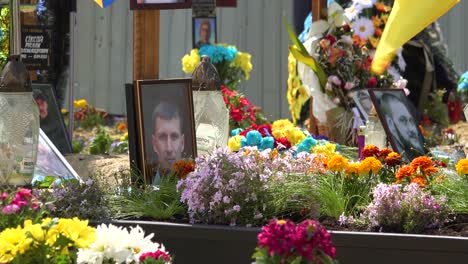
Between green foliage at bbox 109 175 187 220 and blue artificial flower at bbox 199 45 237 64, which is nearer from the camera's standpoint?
green foliage at bbox 109 175 187 220

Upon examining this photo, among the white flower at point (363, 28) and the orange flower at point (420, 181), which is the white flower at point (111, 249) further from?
the white flower at point (363, 28)

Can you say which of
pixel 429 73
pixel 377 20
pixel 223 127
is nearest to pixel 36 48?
pixel 377 20

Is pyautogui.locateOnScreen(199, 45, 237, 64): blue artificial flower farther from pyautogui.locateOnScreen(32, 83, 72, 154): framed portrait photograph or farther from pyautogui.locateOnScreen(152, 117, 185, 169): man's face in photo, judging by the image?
pyautogui.locateOnScreen(152, 117, 185, 169): man's face in photo

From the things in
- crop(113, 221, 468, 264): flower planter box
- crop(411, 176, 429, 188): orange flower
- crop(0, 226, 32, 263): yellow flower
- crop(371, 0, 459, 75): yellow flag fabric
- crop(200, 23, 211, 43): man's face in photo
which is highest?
crop(200, 23, 211, 43): man's face in photo

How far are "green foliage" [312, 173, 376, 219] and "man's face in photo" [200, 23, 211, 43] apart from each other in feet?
19.7

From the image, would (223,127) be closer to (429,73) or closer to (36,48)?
(36,48)

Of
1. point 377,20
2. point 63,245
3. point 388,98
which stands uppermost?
point 377,20

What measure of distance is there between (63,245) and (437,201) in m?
1.65

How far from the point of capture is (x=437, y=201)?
4504 millimetres

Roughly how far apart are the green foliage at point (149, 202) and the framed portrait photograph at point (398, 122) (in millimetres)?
1414

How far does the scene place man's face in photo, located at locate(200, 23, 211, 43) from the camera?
10852mm

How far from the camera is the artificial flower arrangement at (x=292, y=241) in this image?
3.21 m

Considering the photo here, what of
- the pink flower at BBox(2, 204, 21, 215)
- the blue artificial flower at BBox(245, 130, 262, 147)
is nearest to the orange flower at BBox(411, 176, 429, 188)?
the blue artificial flower at BBox(245, 130, 262, 147)

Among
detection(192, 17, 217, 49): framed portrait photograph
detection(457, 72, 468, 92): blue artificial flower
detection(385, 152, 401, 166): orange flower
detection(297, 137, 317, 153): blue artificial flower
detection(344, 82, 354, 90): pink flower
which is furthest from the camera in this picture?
detection(192, 17, 217, 49): framed portrait photograph
